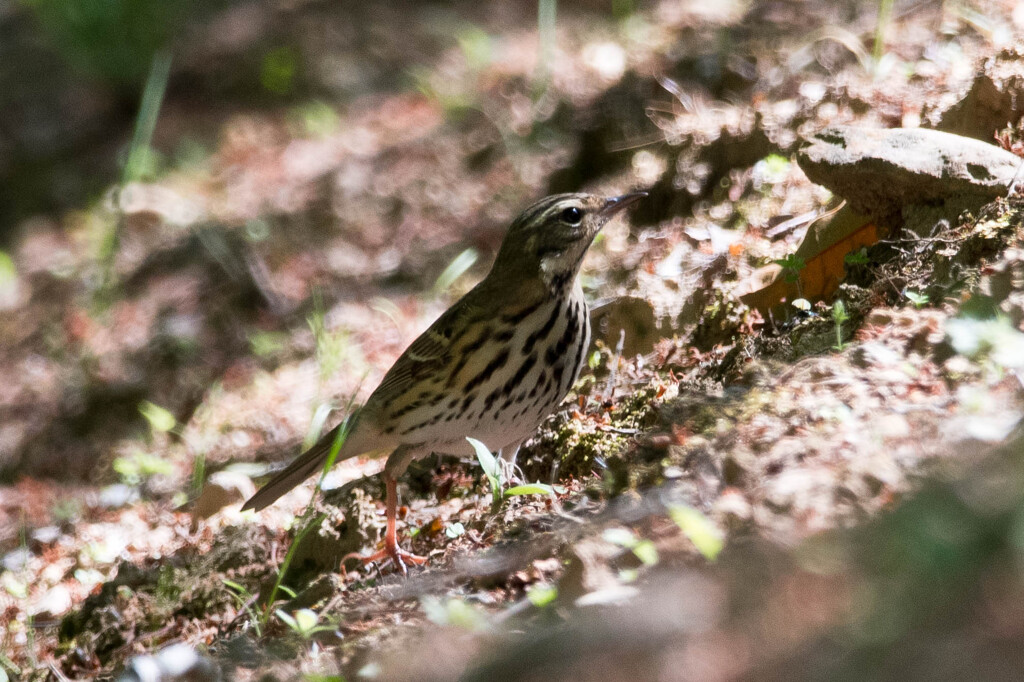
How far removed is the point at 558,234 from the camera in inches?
165

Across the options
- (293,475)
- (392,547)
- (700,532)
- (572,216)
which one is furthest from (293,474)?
(700,532)

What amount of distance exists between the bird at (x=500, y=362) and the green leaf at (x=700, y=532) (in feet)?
5.71

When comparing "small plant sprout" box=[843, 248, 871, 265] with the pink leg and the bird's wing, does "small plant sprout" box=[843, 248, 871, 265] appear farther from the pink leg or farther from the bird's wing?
the pink leg

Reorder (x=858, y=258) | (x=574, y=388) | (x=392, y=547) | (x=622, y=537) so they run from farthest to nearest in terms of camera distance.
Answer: (x=574, y=388) < (x=392, y=547) < (x=858, y=258) < (x=622, y=537)

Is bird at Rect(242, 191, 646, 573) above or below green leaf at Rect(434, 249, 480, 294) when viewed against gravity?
below

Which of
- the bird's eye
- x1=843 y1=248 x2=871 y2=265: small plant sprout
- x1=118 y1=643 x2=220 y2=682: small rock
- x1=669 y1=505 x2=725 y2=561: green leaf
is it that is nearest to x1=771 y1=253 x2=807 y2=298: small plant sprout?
x1=843 y1=248 x2=871 y2=265: small plant sprout

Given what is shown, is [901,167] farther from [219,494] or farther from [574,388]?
[219,494]

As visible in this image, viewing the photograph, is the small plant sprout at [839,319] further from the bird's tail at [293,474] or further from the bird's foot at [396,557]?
the bird's tail at [293,474]

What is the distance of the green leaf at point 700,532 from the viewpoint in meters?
2.22

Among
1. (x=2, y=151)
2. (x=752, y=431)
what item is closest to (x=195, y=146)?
(x=2, y=151)

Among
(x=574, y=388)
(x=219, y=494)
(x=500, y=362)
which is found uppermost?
(x=574, y=388)

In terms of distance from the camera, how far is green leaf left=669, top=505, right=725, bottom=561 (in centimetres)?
222

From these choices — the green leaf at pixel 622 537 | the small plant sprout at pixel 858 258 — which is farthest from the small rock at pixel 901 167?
the green leaf at pixel 622 537

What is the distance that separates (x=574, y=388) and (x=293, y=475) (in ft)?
4.84
